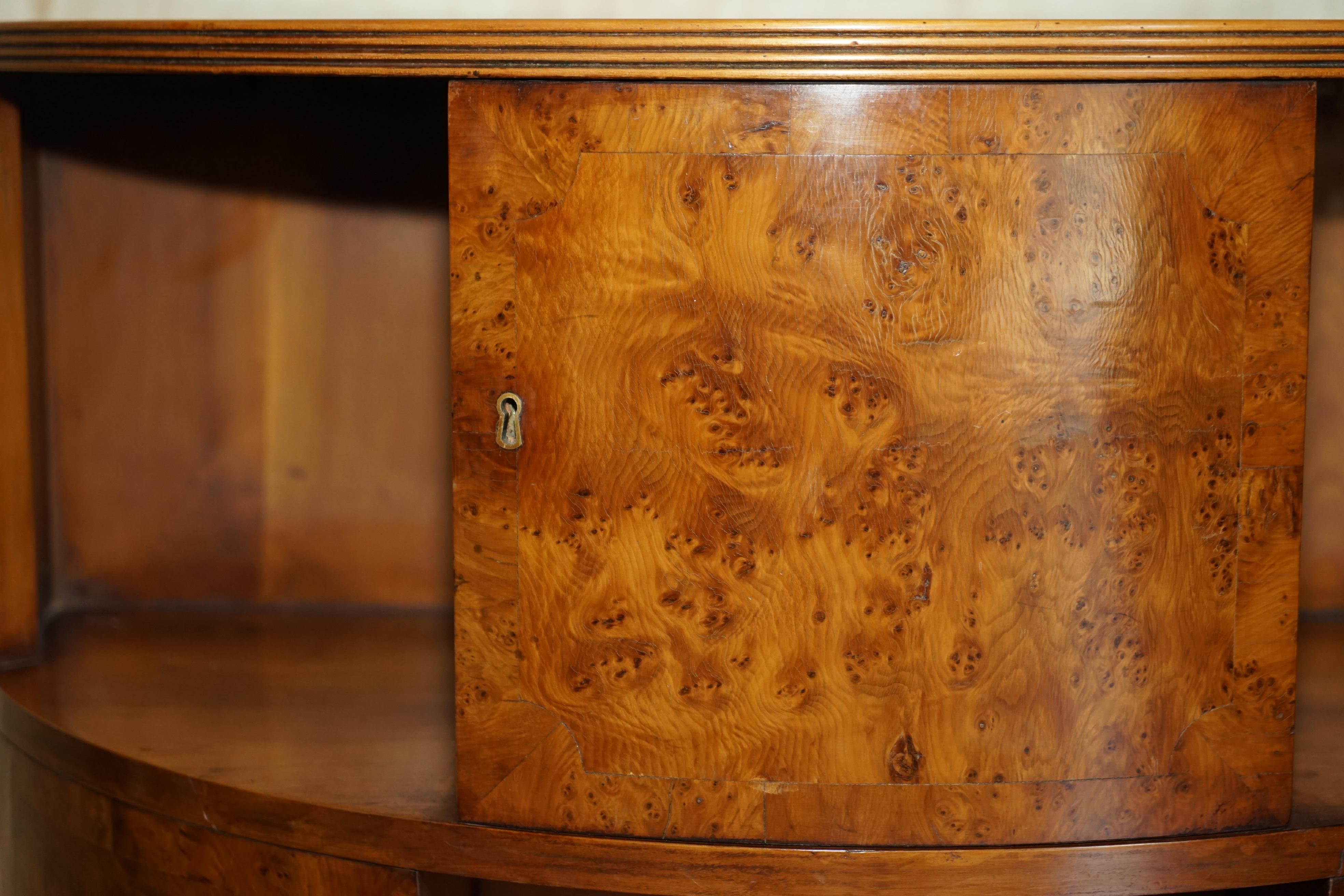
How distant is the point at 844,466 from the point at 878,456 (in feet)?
0.13

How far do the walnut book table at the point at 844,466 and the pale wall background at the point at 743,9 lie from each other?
0.05m

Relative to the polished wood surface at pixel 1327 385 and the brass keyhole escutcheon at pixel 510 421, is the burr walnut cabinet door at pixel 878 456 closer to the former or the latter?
the brass keyhole escutcheon at pixel 510 421

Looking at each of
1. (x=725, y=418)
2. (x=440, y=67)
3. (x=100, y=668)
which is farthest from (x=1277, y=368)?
(x=100, y=668)

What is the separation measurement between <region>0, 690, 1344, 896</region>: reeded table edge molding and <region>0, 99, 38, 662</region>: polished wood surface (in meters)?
0.76

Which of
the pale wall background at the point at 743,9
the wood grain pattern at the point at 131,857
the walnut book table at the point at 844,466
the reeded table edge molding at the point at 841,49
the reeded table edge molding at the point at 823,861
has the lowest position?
the wood grain pattern at the point at 131,857

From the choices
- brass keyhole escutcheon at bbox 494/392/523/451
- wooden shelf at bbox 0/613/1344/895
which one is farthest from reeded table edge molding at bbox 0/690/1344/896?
brass keyhole escutcheon at bbox 494/392/523/451

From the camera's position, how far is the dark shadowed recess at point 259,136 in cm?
213

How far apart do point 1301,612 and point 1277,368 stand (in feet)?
3.31

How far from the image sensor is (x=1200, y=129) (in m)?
1.33

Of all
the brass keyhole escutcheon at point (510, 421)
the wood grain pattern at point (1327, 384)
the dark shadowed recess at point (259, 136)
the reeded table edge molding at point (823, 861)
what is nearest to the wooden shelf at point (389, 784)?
the reeded table edge molding at point (823, 861)

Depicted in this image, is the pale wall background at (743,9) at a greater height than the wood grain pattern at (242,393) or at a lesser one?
greater

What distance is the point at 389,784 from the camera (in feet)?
5.05

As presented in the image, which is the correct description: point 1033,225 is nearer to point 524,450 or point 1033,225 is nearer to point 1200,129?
point 1200,129

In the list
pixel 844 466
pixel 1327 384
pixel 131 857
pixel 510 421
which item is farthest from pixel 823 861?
pixel 1327 384
